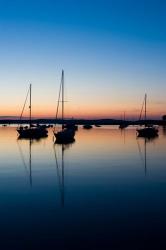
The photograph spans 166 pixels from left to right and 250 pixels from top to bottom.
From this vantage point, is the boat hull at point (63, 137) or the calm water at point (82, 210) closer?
the calm water at point (82, 210)

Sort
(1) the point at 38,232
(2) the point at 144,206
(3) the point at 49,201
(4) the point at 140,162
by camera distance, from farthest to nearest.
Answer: (4) the point at 140,162
(3) the point at 49,201
(2) the point at 144,206
(1) the point at 38,232

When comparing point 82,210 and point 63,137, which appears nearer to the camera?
point 82,210

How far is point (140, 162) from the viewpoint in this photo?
35.7 m

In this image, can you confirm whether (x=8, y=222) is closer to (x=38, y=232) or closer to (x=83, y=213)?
(x=38, y=232)

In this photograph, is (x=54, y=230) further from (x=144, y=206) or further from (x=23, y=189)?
(x=23, y=189)

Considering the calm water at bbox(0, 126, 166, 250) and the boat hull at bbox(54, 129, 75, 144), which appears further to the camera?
the boat hull at bbox(54, 129, 75, 144)

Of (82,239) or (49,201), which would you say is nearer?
(82,239)

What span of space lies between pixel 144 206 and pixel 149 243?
4.95 meters

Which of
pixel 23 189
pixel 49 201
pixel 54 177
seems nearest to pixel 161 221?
pixel 49 201

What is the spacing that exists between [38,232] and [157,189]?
10.1 meters

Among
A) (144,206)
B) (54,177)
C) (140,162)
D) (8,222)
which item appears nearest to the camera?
(8,222)

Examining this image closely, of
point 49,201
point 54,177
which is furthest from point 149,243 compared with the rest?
point 54,177

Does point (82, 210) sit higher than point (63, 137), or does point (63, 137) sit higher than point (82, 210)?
point (63, 137)

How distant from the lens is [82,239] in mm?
11508
